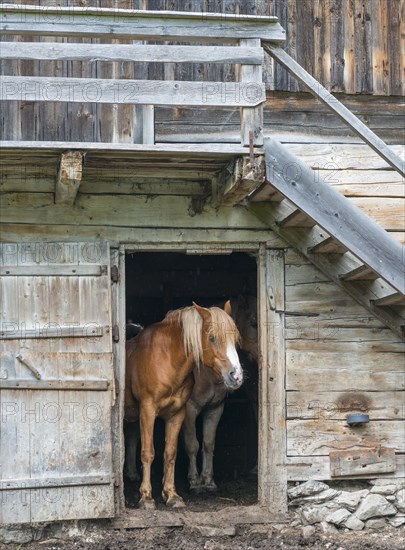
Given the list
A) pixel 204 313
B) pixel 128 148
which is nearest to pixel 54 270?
pixel 204 313

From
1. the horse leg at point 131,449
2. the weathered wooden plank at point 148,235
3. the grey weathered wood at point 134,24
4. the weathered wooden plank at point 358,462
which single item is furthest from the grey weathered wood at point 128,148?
the horse leg at point 131,449

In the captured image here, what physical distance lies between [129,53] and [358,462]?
15.3 ft

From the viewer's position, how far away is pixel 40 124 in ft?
32.2

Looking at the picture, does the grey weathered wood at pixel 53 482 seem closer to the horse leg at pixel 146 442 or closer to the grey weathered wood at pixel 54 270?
the horse leg at pixel 146 442

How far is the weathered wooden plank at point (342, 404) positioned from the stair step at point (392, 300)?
0.92 m

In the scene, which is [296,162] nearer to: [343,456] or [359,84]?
[359,84]

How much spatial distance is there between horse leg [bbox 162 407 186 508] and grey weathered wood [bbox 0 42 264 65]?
3.93m

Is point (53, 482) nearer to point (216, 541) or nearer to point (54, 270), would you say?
point (216, 541)

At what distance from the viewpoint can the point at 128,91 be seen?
8641 millimetres

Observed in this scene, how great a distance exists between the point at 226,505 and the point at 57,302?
9.39 feet

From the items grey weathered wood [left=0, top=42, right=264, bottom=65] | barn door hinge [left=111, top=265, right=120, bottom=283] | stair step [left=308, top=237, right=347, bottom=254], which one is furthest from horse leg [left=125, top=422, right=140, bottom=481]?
grey weathered wood [left=0, top=42, right=264, bottom=65]

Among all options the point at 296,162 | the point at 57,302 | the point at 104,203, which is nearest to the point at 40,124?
the point at 104,203

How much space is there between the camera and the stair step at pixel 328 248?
970 cm

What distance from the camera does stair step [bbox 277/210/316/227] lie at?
379 inches
